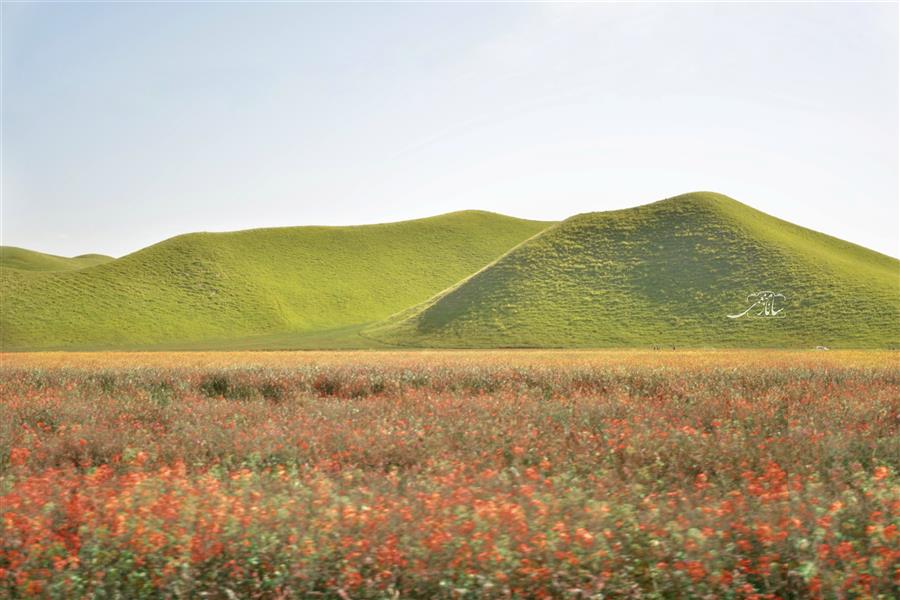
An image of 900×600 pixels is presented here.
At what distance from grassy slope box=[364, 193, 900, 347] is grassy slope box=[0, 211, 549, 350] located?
19.8 meters

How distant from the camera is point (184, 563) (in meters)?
5.19

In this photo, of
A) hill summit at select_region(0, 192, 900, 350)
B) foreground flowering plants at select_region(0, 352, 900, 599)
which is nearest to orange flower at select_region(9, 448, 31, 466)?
foreground flowering plants at select_region(0, 352, 900, 599)

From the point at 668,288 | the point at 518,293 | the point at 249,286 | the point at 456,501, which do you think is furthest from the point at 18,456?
the point at 249,286

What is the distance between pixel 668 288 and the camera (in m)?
90.8

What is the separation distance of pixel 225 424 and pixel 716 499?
7711 mm

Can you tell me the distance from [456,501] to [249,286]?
5173 inches

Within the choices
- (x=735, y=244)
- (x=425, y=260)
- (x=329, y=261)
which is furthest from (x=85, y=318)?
(x=735, y=244)

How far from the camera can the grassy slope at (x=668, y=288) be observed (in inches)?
3088

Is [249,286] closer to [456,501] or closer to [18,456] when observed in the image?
[18,456]

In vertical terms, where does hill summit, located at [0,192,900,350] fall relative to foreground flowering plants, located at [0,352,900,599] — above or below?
above

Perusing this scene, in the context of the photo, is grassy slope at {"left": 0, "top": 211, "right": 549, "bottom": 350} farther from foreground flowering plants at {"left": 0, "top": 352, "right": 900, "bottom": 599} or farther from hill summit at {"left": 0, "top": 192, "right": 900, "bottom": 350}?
foreground flowering plants at {"left": 0, "top": 352, "right": 900, "bottom": 599}

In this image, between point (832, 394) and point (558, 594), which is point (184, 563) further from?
point (832, 394)

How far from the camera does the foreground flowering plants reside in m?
5.06

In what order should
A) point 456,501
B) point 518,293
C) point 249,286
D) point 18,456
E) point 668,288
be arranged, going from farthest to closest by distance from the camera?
point 249,286
point 518,293
point 668,288
point 18,456
point 456,501
